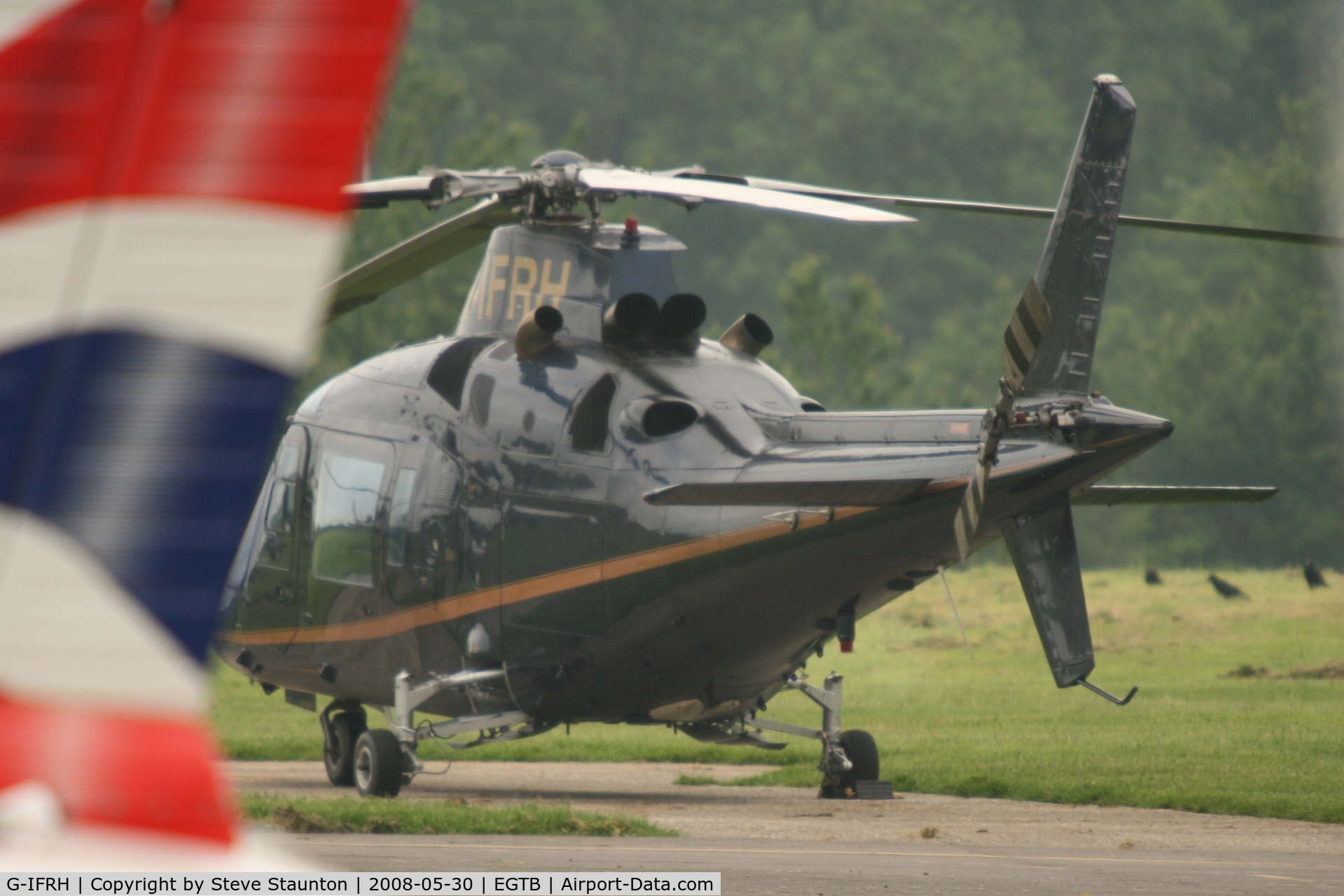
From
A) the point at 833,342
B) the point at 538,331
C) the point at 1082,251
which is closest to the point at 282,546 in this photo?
→ the point at 538,331

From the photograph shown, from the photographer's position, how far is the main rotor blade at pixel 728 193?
25.3ft

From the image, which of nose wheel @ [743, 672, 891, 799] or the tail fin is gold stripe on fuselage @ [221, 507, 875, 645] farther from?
nose wheel @ [743, 672, 891, 799]

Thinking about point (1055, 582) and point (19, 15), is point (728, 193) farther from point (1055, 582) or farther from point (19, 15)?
point (19, 15)

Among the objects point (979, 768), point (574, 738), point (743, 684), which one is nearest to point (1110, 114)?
point (743, 684)

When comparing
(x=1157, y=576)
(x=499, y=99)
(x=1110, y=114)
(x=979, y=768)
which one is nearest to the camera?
(x=1110, y=114)

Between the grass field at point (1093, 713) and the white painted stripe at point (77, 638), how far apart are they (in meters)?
9.99

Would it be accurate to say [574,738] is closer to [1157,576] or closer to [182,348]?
[1157,576]

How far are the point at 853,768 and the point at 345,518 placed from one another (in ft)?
12.0

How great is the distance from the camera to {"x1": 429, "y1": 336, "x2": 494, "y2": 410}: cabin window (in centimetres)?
1180

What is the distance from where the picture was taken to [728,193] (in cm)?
910

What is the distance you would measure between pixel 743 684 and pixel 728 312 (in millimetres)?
49985

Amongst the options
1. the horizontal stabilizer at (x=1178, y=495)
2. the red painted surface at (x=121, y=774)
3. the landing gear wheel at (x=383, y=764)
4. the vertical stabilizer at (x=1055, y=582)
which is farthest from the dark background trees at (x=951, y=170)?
the red painted surface at (x=121, y=774)

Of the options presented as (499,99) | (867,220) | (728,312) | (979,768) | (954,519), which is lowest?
(979,768)

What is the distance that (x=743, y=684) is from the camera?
1148cm
